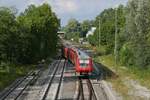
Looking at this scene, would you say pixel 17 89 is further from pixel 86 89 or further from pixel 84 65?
pixel 84 65

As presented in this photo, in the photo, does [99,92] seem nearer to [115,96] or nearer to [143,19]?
[115,96]

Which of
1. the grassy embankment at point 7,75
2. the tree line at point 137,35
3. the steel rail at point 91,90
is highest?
the tree line at point 137,35

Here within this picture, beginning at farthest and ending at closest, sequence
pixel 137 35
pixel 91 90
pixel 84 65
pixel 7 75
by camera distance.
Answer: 1. pixel 137 35
2. pixel 7 75
3. pixel 84 65
4. pixel 91 90

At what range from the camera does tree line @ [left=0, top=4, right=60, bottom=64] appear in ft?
192

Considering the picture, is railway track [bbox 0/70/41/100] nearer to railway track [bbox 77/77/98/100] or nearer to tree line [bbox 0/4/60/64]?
railway track [bbox 77/77/98/100]

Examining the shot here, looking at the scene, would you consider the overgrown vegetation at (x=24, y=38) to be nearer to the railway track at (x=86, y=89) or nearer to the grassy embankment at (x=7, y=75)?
the grassy embankment at (x=7, y=75)

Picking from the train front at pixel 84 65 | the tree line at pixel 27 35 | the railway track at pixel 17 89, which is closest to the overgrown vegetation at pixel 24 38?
the tree line at pixel 27 35

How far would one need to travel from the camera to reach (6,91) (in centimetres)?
3544

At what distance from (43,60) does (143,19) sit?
23.7 m

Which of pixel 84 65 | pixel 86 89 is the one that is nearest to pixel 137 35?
pixel 84 65

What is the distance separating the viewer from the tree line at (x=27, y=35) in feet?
192

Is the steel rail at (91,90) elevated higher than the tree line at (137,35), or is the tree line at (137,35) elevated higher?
the tree line at (137,35)

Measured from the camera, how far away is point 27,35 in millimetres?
64375

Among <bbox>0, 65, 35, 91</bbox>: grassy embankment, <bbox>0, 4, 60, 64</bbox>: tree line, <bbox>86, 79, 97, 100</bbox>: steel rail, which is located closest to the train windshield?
<bbox>86, 79, 97, 100</bbox>: steel rail
